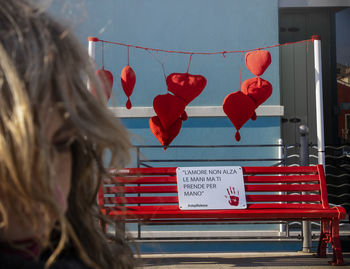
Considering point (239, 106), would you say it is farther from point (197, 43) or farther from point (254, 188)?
→ point (197, 43)

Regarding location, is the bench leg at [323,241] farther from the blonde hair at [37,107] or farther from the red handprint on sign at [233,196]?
the blonde hair at [37,107]

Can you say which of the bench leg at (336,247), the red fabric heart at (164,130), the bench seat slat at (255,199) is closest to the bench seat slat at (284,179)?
the bench seat slat at (255,199)

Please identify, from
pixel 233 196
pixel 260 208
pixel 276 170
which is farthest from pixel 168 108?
pixel 260 208

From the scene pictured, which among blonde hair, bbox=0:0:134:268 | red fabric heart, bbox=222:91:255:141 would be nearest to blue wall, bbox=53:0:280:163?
red fabric heart, bbox=222:91:255:141

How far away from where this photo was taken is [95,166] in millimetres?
669

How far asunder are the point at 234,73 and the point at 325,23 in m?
1.74

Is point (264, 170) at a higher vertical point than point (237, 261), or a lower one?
higher

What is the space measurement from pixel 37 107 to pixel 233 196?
3.42m

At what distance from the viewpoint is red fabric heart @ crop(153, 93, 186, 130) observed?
13.2 ft

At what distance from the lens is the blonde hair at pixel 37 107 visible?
40cm

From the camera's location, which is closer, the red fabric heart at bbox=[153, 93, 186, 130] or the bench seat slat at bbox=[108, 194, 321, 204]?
the bench seat slat at bbox=[108, 194, 321, 204]

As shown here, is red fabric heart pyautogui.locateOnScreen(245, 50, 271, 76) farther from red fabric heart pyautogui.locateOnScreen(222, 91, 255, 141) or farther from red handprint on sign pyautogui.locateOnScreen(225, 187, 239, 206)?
red handprint on sign pyautogui.locateOnScreen(225, 187, 239, 206)

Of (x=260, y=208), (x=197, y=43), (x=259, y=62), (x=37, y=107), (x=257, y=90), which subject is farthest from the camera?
(x=197, y=43)

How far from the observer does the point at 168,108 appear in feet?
13.2
